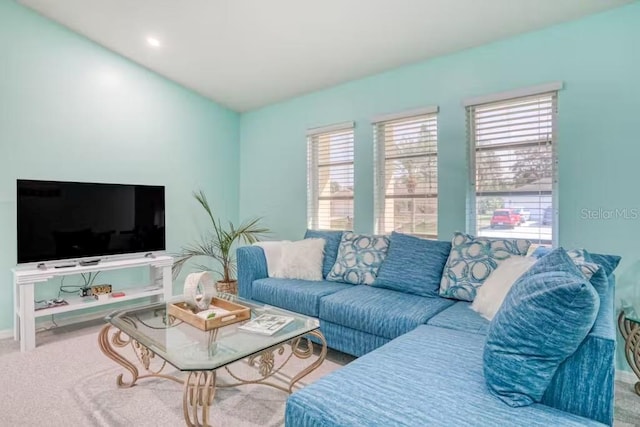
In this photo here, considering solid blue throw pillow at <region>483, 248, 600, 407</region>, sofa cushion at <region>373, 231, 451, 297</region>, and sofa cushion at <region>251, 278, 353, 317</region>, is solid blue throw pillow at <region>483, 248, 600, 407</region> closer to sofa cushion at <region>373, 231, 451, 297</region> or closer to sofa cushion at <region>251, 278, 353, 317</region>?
sofa cushion at <region>373, 231, 451, 297</region>

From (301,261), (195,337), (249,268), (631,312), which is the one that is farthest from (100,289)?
(631,312)

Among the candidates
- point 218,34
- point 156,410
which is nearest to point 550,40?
point 218,34

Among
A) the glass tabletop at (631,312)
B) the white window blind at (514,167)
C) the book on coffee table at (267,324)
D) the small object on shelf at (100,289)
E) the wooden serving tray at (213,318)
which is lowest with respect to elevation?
the small object on shelf at (100,289)

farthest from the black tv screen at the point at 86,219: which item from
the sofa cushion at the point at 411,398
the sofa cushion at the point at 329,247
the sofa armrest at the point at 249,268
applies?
the sofa cushion at the point at 411,398

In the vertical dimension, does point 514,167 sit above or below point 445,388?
above

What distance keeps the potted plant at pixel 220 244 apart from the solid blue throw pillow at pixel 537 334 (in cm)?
323

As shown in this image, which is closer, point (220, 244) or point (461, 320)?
point (461, 320)

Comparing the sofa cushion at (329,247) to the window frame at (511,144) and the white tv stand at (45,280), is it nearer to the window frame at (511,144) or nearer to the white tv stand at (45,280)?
the window frame at (511,144)

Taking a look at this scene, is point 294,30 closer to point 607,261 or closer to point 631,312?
point 607,261

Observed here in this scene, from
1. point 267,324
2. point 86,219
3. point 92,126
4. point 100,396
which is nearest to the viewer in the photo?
point 267,324

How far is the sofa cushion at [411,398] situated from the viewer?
1.11m

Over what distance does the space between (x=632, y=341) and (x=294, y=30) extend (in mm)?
3239

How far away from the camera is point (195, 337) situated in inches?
71.2

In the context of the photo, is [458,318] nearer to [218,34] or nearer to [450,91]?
[450,91]
